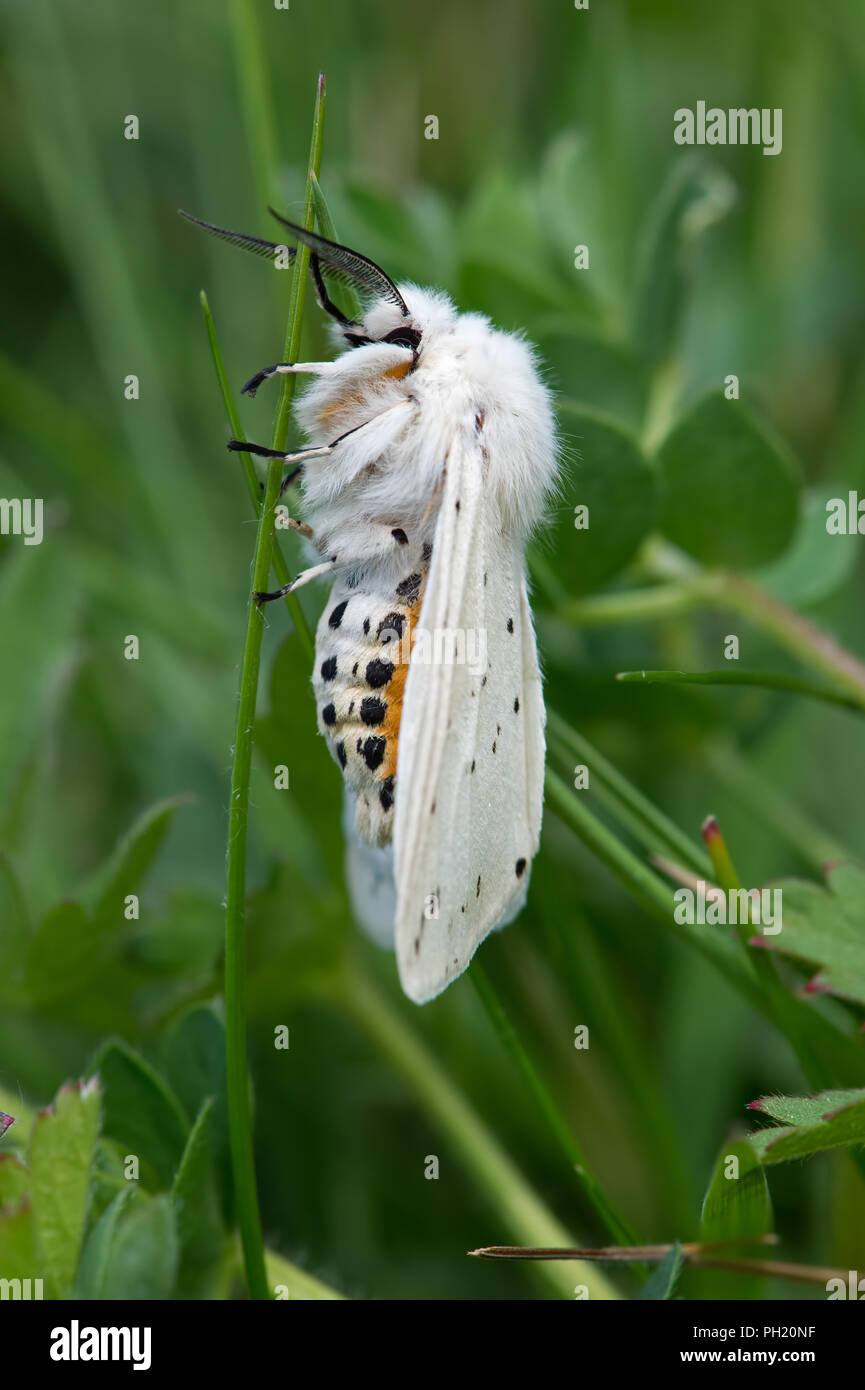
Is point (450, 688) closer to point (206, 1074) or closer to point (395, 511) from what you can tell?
point (395, 511)

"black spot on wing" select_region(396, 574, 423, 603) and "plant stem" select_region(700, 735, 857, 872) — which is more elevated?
"black spot on wing" select_region(396, 574, 423, 603)

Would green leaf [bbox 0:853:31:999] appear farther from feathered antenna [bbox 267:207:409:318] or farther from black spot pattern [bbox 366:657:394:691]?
feathered antenna [bbox 267:207:409:318]

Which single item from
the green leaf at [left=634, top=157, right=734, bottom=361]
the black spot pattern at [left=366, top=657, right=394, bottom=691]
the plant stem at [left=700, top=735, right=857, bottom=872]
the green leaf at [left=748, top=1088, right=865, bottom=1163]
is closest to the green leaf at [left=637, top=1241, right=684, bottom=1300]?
the green leaf at [left=748, top=1088, right=865, bottom=1163]

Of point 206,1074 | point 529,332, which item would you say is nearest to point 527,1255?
point 206,1074

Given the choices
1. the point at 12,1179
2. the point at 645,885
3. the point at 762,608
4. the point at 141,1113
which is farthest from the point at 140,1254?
the point at 762,608

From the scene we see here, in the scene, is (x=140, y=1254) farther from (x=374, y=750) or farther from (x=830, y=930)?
(x=830, y=930)
